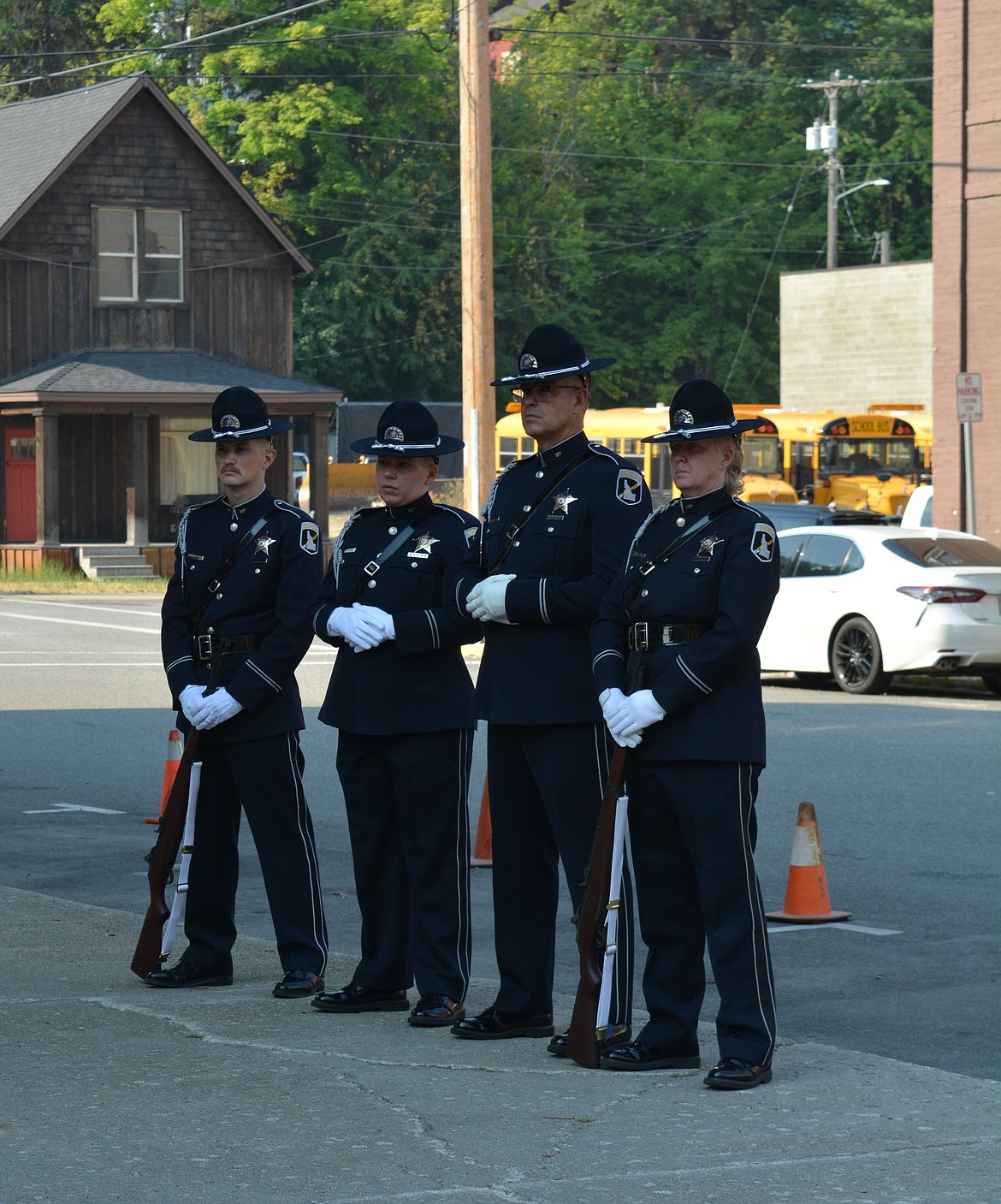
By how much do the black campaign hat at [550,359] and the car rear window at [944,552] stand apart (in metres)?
12.3

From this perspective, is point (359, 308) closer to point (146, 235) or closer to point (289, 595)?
point (146, 235)

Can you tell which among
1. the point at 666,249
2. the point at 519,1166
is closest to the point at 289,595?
the point at 519,1166

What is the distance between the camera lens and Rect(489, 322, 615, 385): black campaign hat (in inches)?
243

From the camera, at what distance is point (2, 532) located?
124 ft

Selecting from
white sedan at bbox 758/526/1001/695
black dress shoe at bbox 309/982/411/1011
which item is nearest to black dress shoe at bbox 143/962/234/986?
black dress shoe at bbox 309/982/411/1011

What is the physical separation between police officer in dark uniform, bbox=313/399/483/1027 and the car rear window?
39.5 ft

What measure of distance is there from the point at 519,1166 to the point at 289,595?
8.28 feet

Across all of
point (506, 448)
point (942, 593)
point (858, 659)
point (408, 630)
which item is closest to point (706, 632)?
point (408, 630)

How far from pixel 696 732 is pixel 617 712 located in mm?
234

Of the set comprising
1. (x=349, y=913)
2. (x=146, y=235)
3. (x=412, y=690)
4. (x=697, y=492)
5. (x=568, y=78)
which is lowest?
(x=349, y=913)

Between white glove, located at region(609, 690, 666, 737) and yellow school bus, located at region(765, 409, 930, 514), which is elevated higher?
yellow school bus, located at region(765, 409, 930, 514)

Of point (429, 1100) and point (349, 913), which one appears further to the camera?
point (349, 913)

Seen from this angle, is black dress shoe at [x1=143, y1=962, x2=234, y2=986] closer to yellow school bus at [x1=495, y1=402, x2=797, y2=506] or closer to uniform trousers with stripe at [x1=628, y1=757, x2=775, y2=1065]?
uniform trousers with stripe at [x1=628, y1=757, x2=775, y2=1065]

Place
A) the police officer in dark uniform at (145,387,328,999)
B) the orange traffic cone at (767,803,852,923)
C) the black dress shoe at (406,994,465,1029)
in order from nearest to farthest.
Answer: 1. the black dress shoe at (406,994,465,1029)
2. the police officer in dark uniform at (145,387,328,999)
3. the orange traffic cone at (767,803,852,923)
